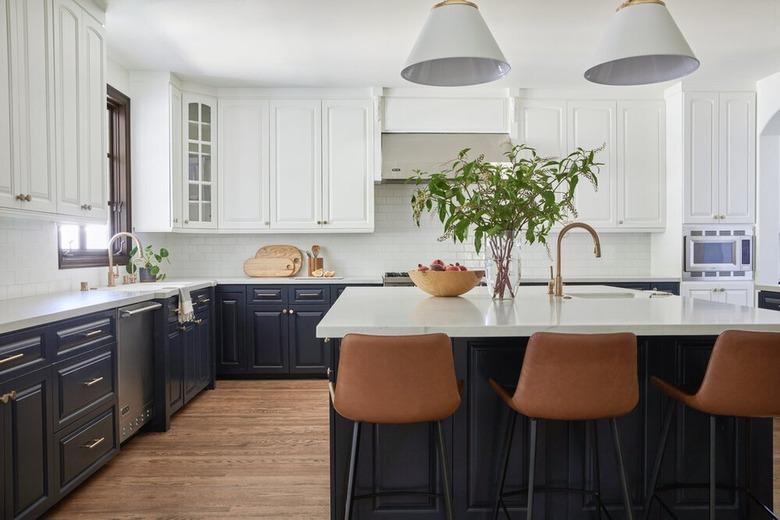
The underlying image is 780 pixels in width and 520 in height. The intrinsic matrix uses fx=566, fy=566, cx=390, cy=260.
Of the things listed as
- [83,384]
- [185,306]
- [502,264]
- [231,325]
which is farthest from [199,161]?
[502,264]

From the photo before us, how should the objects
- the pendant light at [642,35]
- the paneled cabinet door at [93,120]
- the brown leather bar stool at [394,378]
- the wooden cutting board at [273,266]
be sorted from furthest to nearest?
the wooden cutting board at [273,266], the paneled cabinet door at [93,120], the pendant light at [642,35], the brown leather bar stool at [394,378]

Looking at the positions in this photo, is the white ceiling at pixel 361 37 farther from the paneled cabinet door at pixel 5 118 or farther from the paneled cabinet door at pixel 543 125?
the paneled cabinet door at pixel 5 118

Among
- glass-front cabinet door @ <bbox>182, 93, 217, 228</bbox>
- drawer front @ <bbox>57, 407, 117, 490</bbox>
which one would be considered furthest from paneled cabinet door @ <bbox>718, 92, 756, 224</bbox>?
drawer front @ <bbox>57, 407, 117, 490</bbox>

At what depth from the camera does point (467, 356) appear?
223 centimetres

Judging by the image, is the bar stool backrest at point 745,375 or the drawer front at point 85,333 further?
the drawer front at point 85,333

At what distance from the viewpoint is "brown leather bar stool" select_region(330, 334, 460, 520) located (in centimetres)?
180

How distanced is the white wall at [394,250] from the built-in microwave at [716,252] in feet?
1.99

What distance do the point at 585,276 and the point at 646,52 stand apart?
11.8 feet

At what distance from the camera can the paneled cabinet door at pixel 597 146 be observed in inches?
213

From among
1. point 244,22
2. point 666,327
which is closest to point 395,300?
point 666,327

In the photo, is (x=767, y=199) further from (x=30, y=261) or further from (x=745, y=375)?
(x=30, y=261)

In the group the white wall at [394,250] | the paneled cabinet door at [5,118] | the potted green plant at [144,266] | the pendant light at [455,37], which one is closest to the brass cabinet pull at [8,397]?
the paneled cabinet door at [5,118]

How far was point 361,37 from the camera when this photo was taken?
4051 mm

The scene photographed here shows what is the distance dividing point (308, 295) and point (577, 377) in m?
3.46
